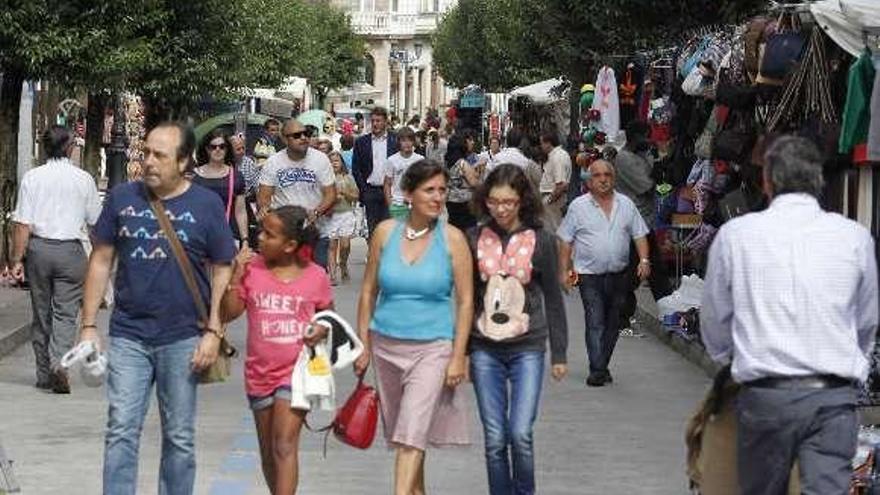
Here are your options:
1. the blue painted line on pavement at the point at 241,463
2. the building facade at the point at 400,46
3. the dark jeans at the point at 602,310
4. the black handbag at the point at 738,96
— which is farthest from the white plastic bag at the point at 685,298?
the building facade at the point at 400,46

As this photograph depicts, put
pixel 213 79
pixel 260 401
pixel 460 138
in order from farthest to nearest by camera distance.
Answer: pixel 213 79 → pixel 460 138 → pixel 260 401

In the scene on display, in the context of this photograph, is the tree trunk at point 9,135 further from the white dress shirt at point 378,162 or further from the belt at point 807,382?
the belt at point 807,382

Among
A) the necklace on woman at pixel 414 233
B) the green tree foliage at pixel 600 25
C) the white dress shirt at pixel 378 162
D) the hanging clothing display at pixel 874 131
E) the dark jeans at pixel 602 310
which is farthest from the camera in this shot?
the green tree foliage at pixel 600 25

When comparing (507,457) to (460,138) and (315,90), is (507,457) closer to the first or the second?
(460,138)

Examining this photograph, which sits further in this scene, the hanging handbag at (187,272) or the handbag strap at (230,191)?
the handbag strap at (230,191)

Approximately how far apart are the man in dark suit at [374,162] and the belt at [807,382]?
1582 cm

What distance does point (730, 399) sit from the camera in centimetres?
722

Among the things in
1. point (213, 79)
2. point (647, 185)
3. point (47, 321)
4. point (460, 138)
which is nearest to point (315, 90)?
point (213, 79)

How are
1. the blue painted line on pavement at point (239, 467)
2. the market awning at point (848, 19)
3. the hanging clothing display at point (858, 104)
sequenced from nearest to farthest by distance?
the blue painted line on pavement at point (239, 467) < the market awning at point (848, 19) < the hanging clothing display at point (858, 104)

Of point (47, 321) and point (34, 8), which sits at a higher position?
point (34, 8)

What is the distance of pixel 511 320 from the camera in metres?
8.94

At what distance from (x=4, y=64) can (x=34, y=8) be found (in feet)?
2.49

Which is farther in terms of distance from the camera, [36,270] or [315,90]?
[315,90]

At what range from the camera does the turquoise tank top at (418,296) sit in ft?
28.5
